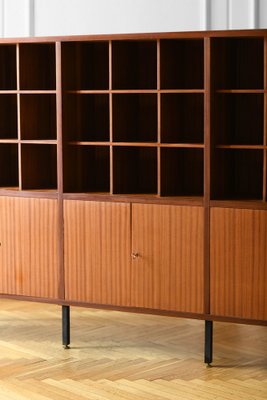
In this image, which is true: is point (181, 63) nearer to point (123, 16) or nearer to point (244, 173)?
point (244, 173)

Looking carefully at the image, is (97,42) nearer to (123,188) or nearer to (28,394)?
(123,188)

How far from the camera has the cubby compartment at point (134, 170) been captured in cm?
452

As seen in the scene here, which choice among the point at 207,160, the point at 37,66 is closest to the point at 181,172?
the point at 207,160

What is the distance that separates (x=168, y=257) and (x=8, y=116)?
4.67 ft

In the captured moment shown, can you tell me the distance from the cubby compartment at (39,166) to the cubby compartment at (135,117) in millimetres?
521

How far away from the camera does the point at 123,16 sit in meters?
5.60

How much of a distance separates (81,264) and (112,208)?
36cm

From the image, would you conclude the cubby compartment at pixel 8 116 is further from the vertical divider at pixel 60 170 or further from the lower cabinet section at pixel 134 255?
the lower cabinet section at pixel 134 255

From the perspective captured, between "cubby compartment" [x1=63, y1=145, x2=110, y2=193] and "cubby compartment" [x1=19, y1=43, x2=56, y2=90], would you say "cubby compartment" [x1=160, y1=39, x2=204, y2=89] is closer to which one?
"cubby compartment" [x1=63, y1=145, x2=110, y2=193]

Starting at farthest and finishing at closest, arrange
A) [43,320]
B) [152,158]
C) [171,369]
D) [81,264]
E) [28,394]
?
1. [43,320]
2. [152,158]
3. [81,264]
4. [171,369]
5. [28,394]

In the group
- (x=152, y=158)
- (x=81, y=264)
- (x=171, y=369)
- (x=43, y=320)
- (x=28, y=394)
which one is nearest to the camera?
(x=28, y=394)

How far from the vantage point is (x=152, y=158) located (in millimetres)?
4840

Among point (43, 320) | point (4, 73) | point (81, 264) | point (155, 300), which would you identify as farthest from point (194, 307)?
point (4, 73)

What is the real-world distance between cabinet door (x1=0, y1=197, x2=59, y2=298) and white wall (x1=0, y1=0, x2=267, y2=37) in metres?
1.60
